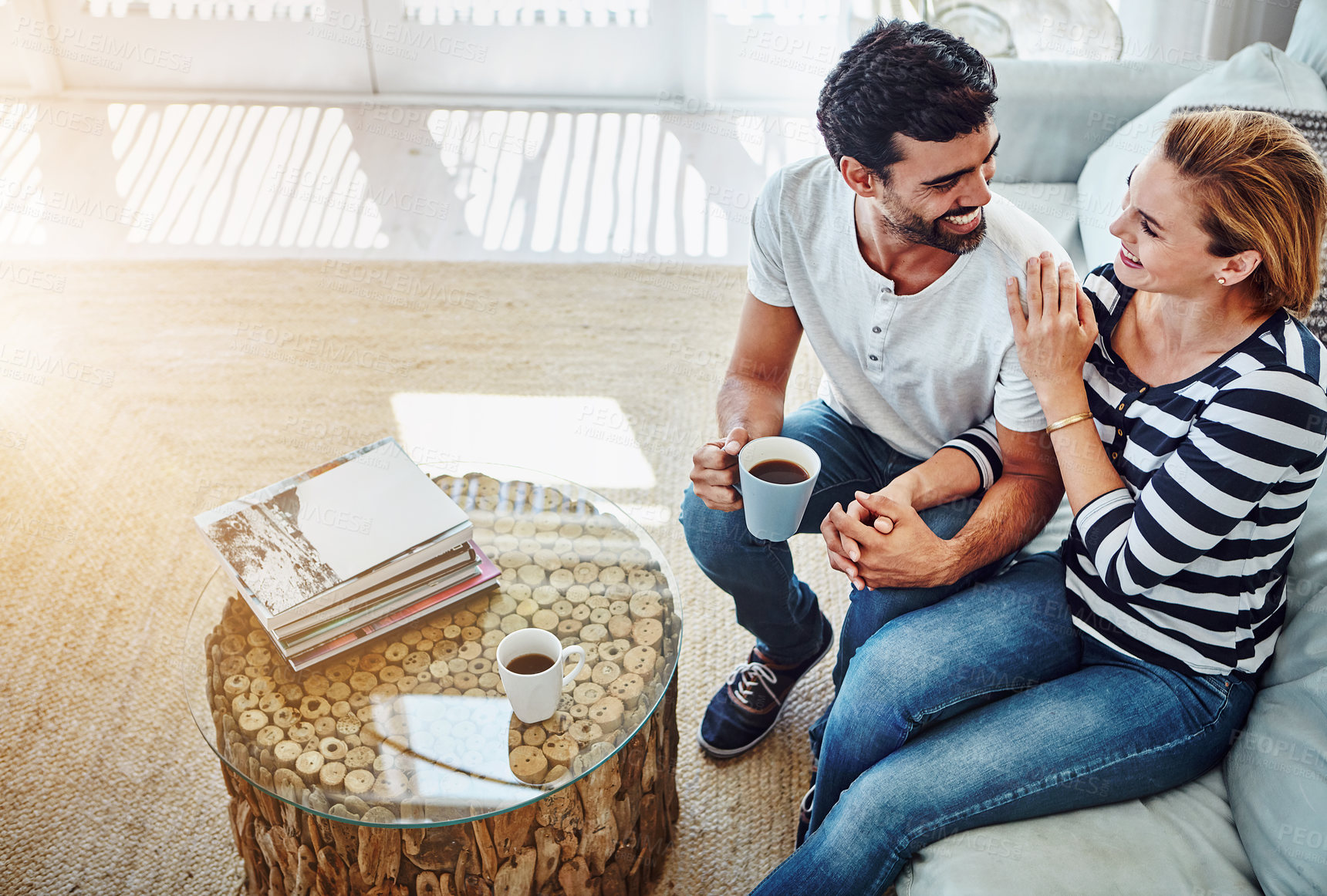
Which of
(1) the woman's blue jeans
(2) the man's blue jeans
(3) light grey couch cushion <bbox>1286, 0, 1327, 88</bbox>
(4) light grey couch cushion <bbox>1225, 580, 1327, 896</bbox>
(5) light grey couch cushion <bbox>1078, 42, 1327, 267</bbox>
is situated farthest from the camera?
(3) light grey couch cushion <bbox>1286, 0, 1327, 88</bbox>

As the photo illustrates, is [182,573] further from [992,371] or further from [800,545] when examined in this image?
[992,371]

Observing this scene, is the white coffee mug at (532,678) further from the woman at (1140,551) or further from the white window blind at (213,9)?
the white window blind at (213,9)

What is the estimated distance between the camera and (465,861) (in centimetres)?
123

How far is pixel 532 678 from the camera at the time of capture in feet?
3.72

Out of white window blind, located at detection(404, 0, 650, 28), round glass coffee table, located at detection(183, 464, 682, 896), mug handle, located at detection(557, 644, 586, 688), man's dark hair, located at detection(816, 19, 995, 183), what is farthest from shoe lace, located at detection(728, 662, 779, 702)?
white window blind, located at detection(404, 0, 650, 28)

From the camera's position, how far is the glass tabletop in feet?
3.76

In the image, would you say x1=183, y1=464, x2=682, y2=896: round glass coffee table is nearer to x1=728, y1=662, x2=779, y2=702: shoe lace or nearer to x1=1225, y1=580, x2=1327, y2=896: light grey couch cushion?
x1=728, y1=662, x2=779, y2=702: shoe lace

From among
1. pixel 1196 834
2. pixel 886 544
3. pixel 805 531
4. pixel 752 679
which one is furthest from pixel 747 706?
pixel 1196 834

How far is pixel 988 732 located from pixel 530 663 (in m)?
0.52

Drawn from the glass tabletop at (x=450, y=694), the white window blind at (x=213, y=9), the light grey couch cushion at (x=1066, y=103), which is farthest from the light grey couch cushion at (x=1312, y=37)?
the white window blind at (x=213, y=9)

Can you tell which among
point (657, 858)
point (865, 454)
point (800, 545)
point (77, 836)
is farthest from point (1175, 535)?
point (77, 836)

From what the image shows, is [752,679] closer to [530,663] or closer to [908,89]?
[530,663]

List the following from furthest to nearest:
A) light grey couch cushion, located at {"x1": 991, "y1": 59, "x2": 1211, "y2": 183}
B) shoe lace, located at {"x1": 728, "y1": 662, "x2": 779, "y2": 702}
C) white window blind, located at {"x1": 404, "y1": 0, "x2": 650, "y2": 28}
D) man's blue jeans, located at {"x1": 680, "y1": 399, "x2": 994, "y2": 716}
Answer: white window blind, located at {"x1": 404, "y1": 0, "x2": 650, "y2": 28}
light grey couch cushion, located at {"x1": 991, "y1": 59, "x2": 1211, "y2": 183}
shoe lace, located at {"x1": 728, "y1": 662, "x2": 779, "y2": 702}
man's blue jeans, located at {"x1": 680, "y1": 399, "x2": 994, "y2": 716}

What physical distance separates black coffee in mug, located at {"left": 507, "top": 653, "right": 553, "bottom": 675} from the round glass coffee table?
7cm
